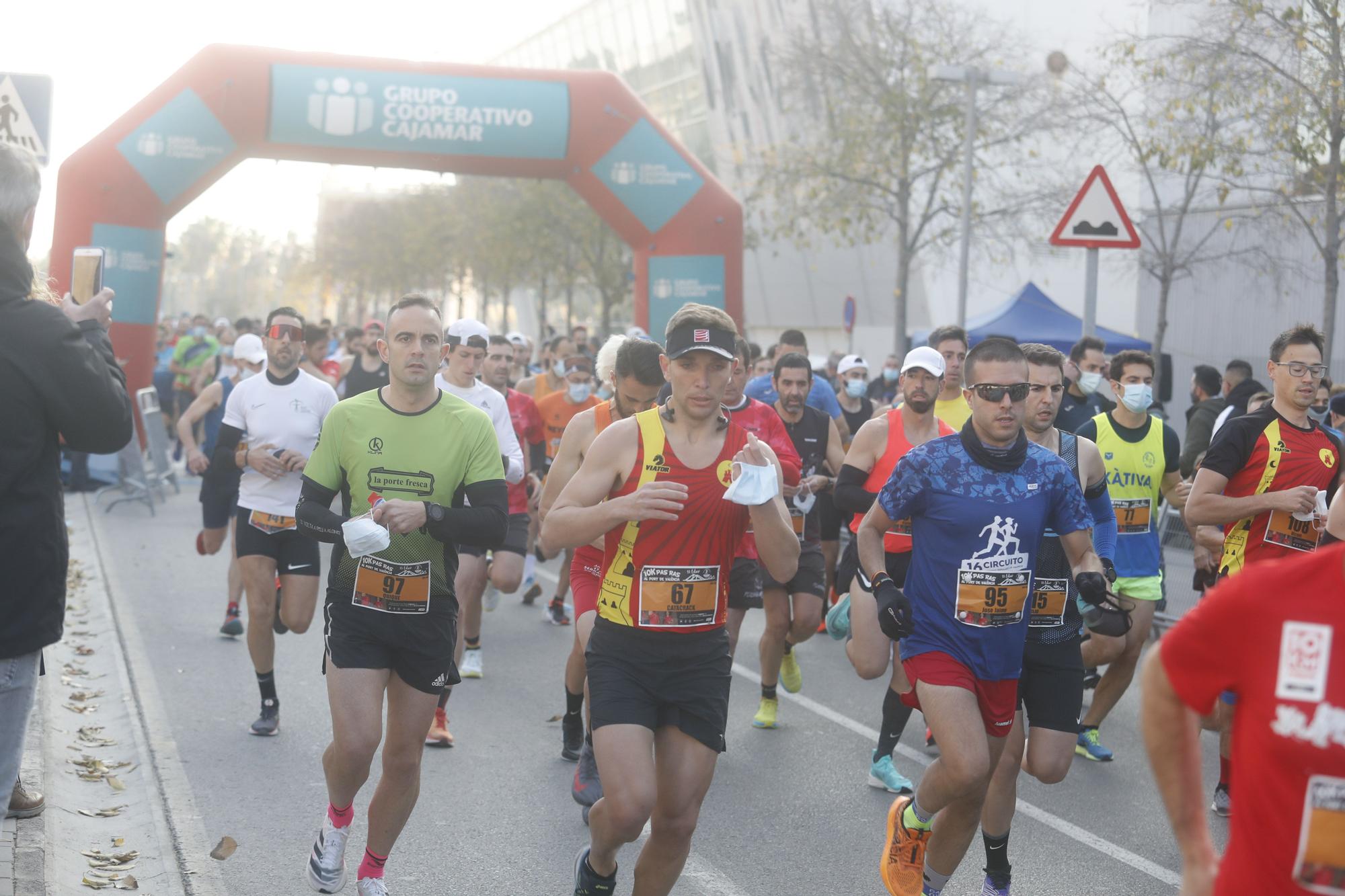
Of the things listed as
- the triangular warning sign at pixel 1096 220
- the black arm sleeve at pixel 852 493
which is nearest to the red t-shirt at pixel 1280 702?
the black arm sleeve at pixel 852 493

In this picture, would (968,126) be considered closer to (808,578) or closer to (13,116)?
(808,578)

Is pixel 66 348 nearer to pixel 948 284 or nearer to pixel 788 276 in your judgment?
pixel 948 284

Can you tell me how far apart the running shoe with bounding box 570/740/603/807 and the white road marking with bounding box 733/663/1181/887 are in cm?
193

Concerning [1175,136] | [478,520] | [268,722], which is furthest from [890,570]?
[1175,136]

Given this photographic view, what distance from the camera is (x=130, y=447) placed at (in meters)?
17.3

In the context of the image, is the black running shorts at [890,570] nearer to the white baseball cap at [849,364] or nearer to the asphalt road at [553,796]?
the asphalt road at [553,796]

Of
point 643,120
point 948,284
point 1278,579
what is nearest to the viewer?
point 1278,579

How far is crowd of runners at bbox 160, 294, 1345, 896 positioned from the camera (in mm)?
2539

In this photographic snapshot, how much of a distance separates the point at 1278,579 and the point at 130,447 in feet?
54.7

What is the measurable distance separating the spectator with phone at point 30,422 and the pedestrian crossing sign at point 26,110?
538 centimetres

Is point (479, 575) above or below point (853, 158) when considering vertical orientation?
below

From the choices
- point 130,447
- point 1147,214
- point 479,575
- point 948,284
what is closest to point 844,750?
point 479,575

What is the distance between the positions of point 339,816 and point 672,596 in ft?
4.77

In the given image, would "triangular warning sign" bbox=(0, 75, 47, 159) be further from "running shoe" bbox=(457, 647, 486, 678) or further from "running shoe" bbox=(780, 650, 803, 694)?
"running shoe" bbox=(780, 650, 803, 694)
